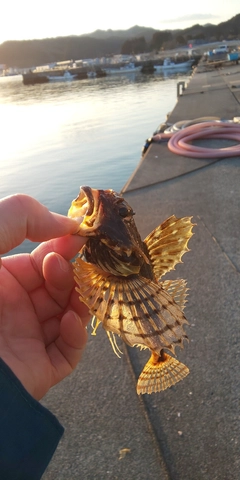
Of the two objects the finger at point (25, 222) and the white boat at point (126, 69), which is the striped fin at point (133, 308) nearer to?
the finger at point (25, 222)

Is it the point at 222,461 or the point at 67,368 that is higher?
the point at 67,368

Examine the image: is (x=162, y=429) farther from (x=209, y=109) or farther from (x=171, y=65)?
(x=171, y=65)

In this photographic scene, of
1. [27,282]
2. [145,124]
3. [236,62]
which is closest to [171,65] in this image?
[236,62]

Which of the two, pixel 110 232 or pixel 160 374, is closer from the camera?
pixel 110 232

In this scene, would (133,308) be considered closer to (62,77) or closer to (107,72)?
(62,77)

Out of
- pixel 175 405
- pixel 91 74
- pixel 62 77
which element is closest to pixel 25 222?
pixel 175 405

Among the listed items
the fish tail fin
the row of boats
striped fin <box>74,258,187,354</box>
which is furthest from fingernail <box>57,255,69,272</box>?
the row of boats

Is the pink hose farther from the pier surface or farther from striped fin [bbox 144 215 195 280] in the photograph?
striped fin [bbox 144 215 195 280]
